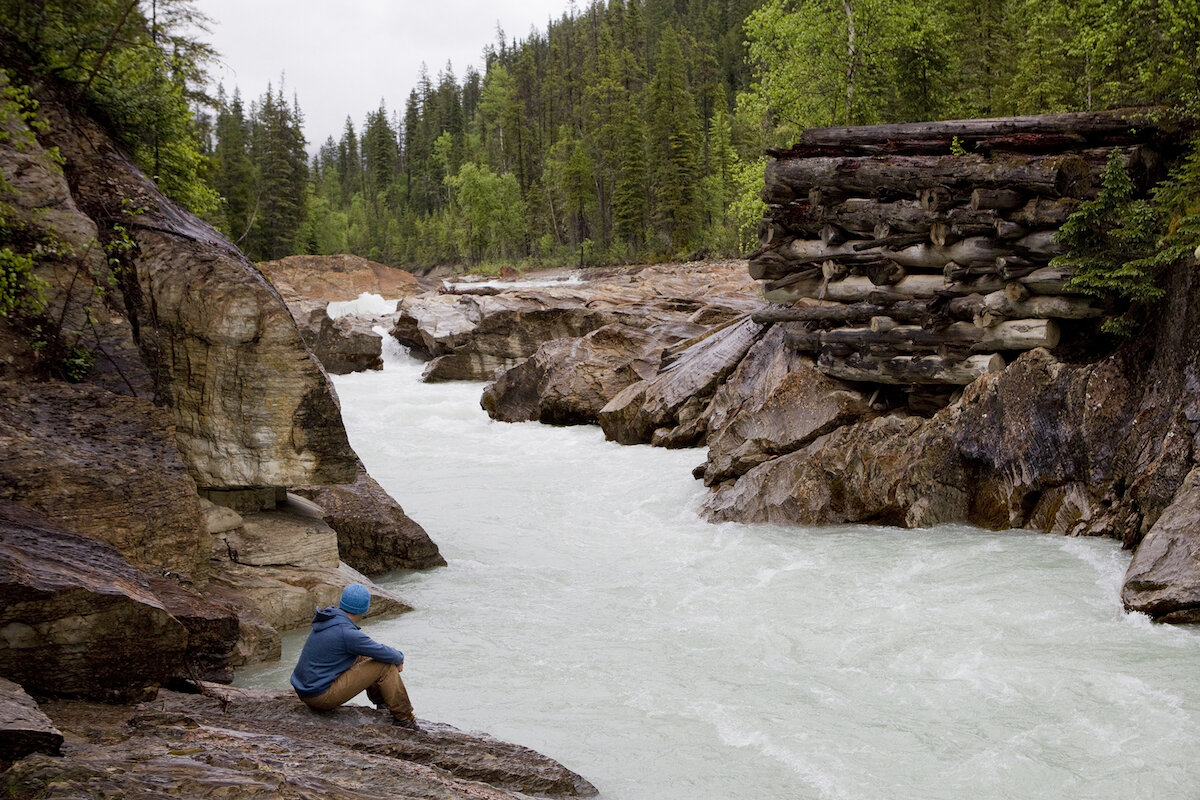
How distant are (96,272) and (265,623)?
3.52 m

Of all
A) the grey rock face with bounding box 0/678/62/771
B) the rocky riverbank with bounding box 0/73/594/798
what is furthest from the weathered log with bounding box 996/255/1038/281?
the grey rock face with bounding box 0/678/62/771

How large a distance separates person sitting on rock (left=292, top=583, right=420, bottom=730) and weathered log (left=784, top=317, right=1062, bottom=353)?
974cm

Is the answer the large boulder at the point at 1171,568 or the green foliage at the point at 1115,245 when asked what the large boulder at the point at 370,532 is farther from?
the green foliage at the point at 1115,245

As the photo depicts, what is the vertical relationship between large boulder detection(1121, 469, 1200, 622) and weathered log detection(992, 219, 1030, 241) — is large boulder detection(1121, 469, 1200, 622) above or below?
below

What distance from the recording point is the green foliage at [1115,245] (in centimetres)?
1175

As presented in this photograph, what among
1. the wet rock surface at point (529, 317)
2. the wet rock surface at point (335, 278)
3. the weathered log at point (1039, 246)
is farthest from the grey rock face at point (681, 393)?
the wet rock surface at point (335, 278)

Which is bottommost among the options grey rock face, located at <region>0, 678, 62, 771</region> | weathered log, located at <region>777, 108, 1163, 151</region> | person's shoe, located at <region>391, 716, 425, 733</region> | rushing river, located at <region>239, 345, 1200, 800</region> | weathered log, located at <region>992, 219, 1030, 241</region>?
rushing river, located at <region>239, 345, 1200, 800</region>

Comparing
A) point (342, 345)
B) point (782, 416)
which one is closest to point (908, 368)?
point (782, 416)

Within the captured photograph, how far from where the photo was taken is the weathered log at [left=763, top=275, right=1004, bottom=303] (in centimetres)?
1342

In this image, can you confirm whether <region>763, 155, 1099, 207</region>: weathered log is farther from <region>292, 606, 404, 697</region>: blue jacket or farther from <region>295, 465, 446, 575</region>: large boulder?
<region>292, 606, 404, 697</region>: blue jacket

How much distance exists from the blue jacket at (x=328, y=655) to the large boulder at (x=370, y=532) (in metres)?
5.72

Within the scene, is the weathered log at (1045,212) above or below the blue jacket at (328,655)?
above

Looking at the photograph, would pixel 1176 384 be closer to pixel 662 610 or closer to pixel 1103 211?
pixel 1103 211

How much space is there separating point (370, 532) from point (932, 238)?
881 cm
